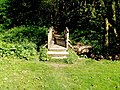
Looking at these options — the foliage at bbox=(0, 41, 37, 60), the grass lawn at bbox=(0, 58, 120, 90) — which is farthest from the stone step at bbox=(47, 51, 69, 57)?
the grass lawn at bbox=(0, 58, 120, 90)

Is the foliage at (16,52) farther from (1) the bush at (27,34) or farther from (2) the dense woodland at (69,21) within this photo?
(1) the bush at (27,34)

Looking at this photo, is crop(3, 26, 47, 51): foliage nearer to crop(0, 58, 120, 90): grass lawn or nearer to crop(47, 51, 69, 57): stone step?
crop(47, 51, 69, 57): stone step

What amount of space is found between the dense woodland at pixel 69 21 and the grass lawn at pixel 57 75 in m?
3.88

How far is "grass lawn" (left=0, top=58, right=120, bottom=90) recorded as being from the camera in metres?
13.2

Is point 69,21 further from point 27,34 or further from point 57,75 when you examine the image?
point 57,75

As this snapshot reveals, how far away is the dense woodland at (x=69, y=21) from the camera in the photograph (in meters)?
19.5

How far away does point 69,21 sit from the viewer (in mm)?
27328

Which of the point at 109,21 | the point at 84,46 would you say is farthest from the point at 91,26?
the point at 109,21

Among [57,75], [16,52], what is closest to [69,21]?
[16,52]

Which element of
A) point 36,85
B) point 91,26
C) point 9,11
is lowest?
point 36,85

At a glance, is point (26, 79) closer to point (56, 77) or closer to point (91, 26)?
point (56, 77)

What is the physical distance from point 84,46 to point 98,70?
6673mm

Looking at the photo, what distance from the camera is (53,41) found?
2116cm

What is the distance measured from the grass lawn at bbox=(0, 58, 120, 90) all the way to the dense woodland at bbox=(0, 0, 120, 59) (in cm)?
388
